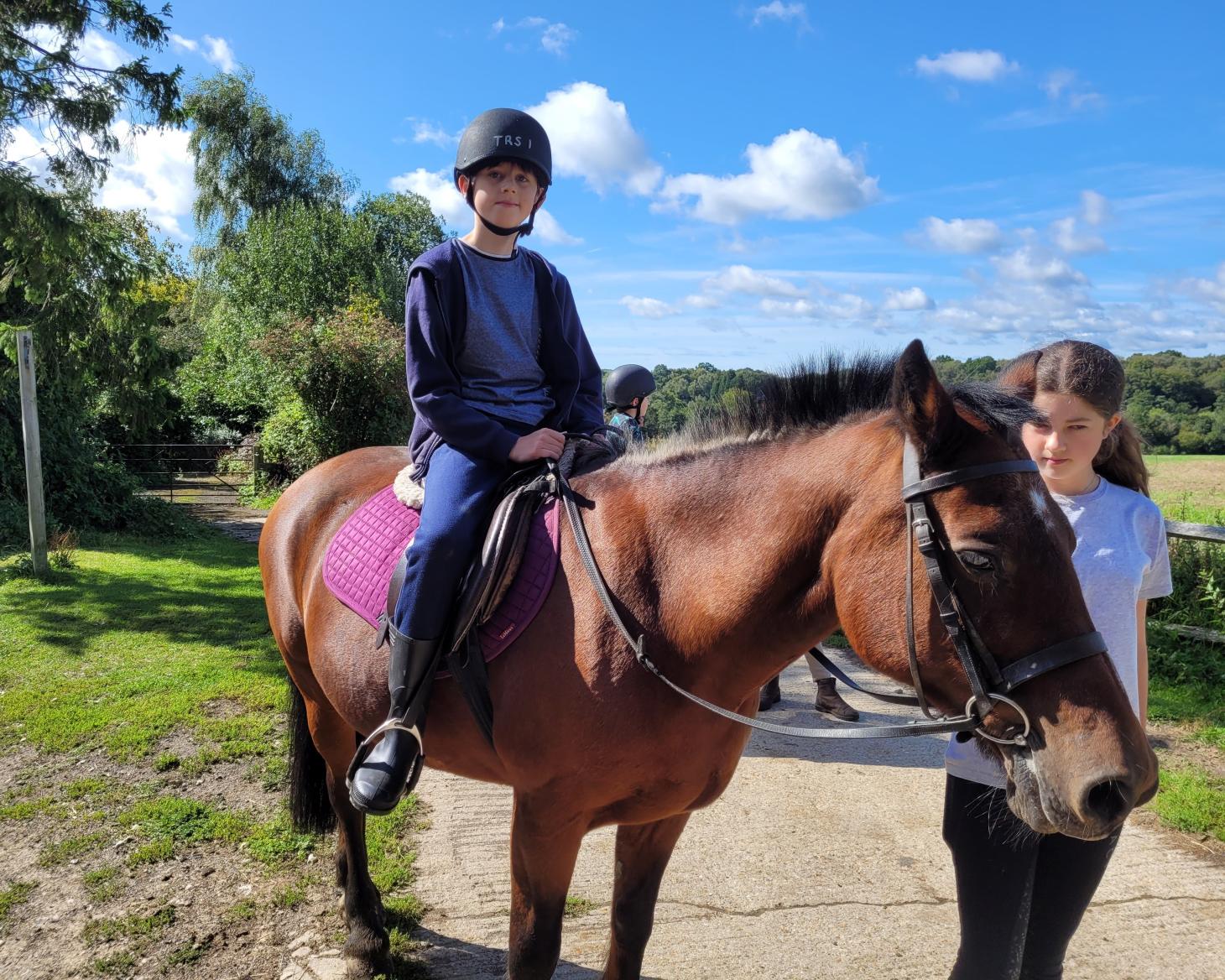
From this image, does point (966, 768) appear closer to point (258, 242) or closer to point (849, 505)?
point (849, 505)

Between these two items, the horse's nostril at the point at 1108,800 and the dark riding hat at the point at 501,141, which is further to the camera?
the dark riding hat at the point at 501,141

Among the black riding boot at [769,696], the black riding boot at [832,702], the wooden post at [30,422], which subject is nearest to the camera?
the black riding boot at [832,702]

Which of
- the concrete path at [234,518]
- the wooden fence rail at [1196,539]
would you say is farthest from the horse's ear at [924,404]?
the concrete path at [234,518]

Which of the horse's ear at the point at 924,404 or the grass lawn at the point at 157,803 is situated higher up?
the horse's ear at the point at 924,404

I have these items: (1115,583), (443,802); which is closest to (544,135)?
(1115,583)

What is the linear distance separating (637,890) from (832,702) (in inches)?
143

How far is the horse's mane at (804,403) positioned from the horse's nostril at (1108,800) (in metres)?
0.85

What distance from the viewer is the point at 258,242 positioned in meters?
27.9

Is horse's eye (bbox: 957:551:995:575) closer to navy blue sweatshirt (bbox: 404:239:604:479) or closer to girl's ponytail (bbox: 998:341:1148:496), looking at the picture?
girl's ponytail (bbox: 998:341:1148:496)

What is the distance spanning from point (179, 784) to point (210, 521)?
11927 mm

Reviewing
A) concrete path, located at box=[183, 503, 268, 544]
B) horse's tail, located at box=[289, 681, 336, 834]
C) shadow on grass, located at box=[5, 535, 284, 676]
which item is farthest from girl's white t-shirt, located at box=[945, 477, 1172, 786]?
concrete path, located at box=[183, 503, 268, 544]

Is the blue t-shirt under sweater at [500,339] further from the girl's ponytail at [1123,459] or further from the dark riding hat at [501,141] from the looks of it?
the girl's ponytail at [1123,459]

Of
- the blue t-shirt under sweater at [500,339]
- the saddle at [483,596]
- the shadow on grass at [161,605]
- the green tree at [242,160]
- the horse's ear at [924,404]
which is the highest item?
the green tree at [242,160]

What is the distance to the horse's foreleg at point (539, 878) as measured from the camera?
7.18 ft
